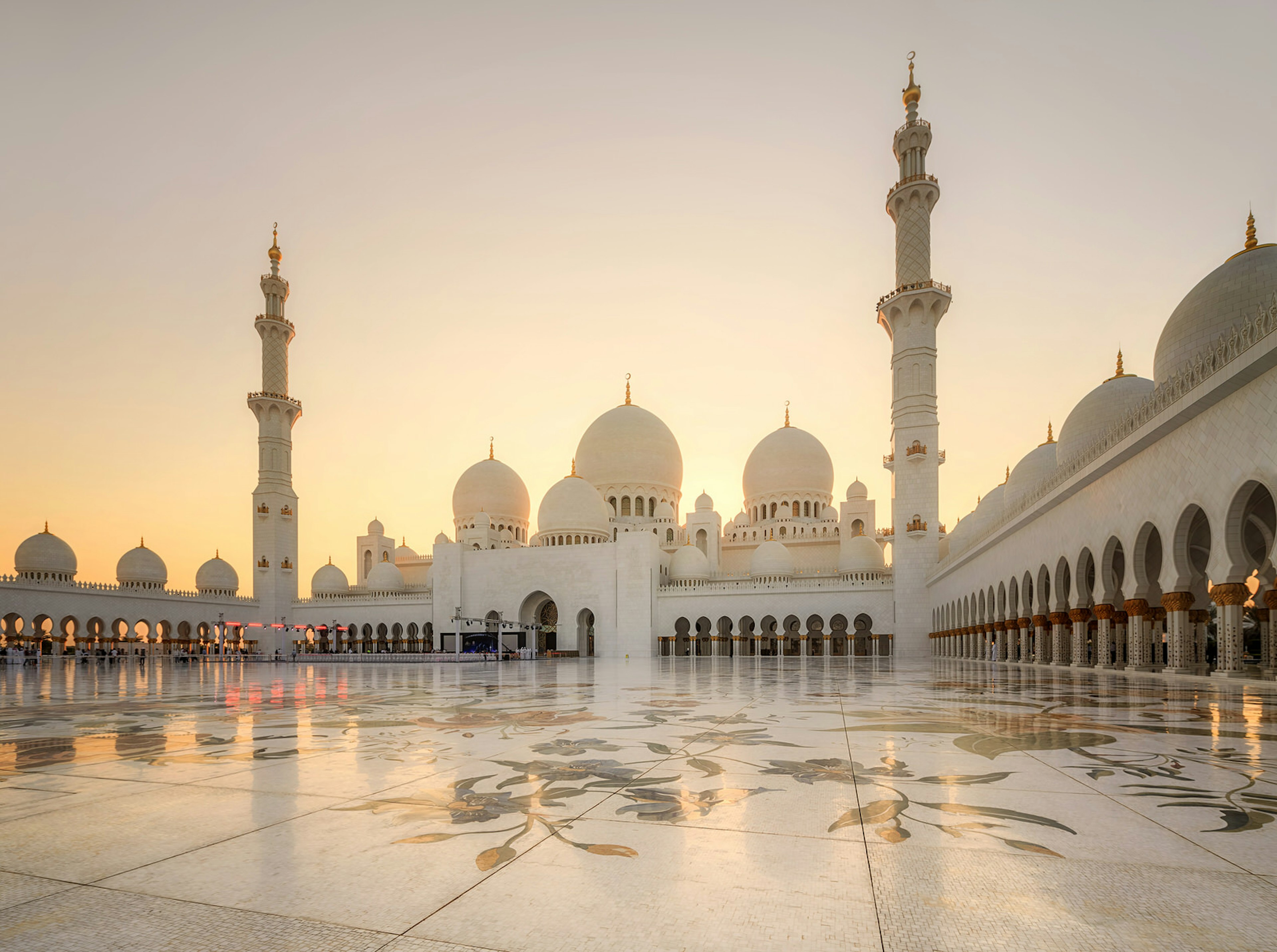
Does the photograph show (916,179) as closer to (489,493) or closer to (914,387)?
(914,387)

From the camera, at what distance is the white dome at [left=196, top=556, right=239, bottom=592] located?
44.1 m

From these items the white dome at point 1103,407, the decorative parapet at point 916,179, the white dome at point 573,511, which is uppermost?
the decorative parapet at point 916,179

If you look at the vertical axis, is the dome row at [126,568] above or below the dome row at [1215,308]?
below

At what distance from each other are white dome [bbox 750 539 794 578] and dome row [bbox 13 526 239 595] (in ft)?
98.7

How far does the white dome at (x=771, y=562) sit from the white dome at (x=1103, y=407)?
15.4 metres

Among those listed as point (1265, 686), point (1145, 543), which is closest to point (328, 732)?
point (1265, 686)

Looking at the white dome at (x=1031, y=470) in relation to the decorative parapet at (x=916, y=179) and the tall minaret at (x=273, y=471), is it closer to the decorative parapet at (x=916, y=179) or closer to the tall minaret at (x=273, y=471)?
the decorative parapet at (x=916, y=179)

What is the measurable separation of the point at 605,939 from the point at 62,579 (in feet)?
151

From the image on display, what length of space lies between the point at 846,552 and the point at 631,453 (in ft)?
46.0

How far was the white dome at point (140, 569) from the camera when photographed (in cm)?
4103

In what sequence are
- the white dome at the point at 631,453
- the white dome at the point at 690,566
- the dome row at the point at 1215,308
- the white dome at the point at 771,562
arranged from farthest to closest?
the white dome at the point at 631,453
the white dome at the point at 690,566
the white dome at the point at 771,562
the dome row at the point at 1215,308

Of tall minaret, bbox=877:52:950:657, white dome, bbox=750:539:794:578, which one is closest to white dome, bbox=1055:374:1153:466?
tall minaret, bbox=877:52:950:657

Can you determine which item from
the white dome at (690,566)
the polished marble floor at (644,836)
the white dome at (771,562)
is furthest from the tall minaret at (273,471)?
the polished marble floor at (644,836)

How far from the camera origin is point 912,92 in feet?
109
